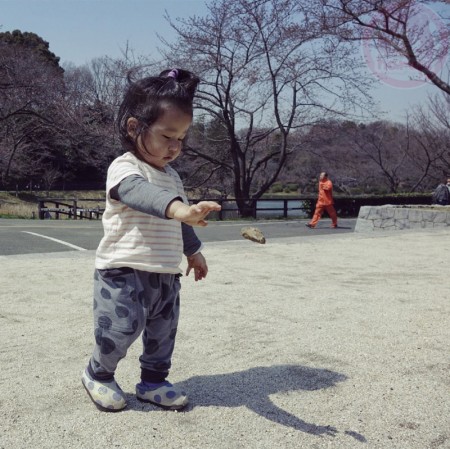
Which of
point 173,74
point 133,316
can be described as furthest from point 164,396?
point 173,74

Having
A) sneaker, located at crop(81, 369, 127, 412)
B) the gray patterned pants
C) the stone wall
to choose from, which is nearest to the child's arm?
the gray patterned pants

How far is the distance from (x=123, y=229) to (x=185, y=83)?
0.60 m

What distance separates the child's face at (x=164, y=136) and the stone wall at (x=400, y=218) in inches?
452

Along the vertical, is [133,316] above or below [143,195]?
below

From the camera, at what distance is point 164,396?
85.1 inches

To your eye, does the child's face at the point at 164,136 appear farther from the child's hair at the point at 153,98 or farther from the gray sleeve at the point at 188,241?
the gray sleeve at the point at 188,241

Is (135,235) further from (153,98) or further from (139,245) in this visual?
(153,98)

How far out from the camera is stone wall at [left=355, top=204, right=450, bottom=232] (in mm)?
12594

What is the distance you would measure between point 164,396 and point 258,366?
67cm

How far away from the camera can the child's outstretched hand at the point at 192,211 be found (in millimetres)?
1625

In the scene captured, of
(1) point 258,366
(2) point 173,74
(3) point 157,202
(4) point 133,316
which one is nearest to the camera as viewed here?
(3) point 157,202

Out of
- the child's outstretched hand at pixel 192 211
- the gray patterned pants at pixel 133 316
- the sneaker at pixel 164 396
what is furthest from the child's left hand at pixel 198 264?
the child's outstretched hand at pixel 192 211

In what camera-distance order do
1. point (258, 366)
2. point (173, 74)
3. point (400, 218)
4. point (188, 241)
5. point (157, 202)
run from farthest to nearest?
point (400, 218) → point (258, 366) → point (188, 241) → point (173, 74) → point (157, 202)

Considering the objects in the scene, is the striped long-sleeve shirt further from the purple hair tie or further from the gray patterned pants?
the purple hair tie
